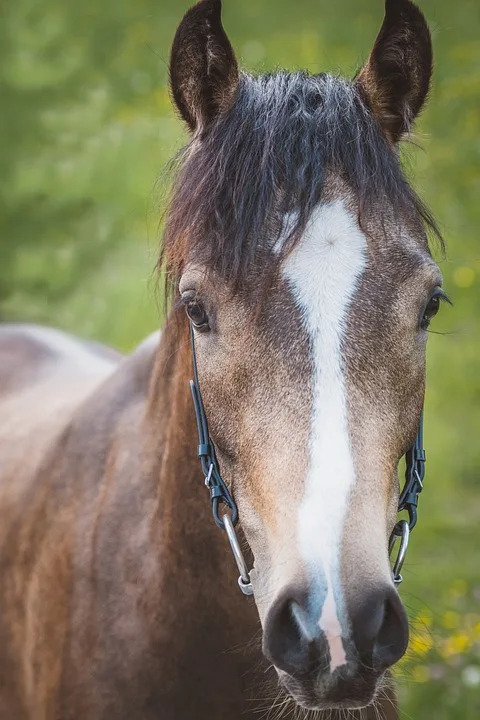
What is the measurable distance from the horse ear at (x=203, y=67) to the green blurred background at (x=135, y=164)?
4445 millimetres

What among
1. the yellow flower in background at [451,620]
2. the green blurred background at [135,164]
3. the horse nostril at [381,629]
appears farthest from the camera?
the green blurred background at [135,164]

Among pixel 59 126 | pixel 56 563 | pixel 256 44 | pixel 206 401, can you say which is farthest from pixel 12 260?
pixel 206 401

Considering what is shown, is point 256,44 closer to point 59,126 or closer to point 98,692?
point 59,126

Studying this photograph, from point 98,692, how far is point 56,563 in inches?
17.8

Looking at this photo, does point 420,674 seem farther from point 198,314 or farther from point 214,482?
point 198,314

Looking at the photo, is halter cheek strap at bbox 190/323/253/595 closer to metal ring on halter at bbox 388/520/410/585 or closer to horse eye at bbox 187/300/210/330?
horse eye at bbox 187/300/210/330

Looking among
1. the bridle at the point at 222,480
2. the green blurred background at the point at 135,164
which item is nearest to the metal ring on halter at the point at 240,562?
the bridle at the point at 222,480

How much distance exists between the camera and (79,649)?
2752 millimetres

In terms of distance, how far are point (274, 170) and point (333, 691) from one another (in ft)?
3.85

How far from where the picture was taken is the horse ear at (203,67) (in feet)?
7.70

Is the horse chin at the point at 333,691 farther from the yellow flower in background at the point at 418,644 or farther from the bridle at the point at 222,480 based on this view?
the yellow flower in background at the point at 418,644

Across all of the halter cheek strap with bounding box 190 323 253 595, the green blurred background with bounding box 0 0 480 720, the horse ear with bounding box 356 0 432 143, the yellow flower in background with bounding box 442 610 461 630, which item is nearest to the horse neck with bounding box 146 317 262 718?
the halter cheek strap with bounding box 190 323 253 595

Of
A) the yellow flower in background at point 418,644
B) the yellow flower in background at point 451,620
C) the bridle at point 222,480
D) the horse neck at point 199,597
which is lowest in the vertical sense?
the yellow flower in background at point 451,620

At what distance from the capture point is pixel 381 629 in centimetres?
187
